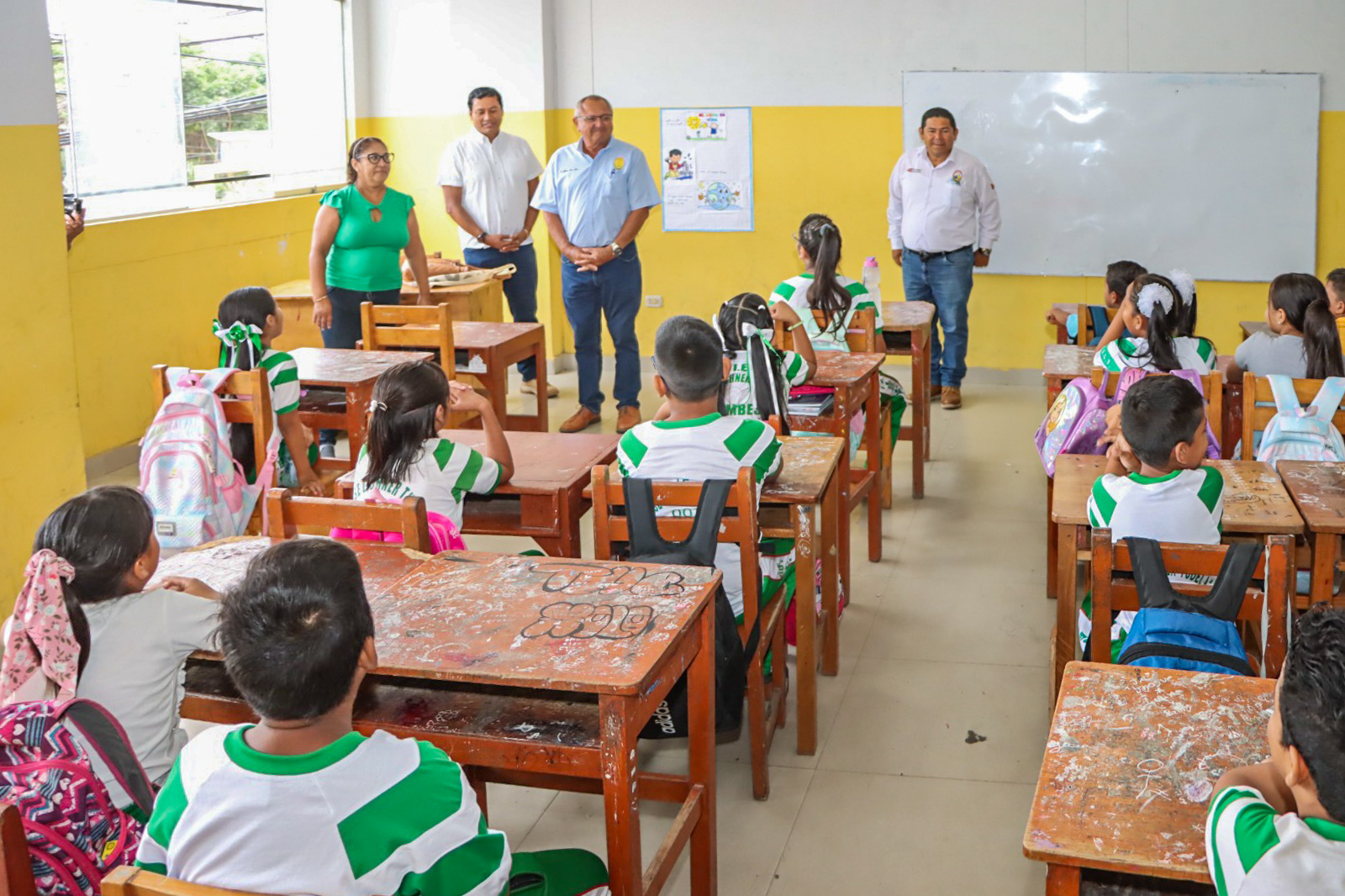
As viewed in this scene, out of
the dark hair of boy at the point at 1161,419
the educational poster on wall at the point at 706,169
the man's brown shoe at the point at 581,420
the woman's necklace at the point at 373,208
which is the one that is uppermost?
the educational poster on wall at the point at 706,169

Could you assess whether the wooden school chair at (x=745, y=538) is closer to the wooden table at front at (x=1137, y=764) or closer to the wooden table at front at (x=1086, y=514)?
the wooden table at front at (x=1086, y=514)

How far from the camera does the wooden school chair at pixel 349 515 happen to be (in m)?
2.49

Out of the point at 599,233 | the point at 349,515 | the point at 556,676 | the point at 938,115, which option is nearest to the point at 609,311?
the point at 599,233

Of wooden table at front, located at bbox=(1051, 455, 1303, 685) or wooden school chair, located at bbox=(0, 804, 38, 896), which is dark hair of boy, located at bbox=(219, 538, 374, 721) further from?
wooden table at front, located at bbox=(1051, 455, 1303, 685)

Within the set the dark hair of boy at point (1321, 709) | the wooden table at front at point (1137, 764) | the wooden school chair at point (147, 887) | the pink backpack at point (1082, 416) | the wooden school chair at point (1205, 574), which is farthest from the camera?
the pink backpack at point (1082, 416)

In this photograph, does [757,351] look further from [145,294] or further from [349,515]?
[145,294]

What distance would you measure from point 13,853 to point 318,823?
35 centimetres

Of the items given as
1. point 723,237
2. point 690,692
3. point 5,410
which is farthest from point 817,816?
point 723,237

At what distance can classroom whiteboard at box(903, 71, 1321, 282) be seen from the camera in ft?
23.1

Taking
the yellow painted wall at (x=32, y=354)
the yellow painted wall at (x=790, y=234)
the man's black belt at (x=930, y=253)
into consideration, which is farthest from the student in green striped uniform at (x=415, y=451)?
Answer: the yellow painted wall at (x=790, y=234)

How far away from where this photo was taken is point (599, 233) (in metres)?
6.40

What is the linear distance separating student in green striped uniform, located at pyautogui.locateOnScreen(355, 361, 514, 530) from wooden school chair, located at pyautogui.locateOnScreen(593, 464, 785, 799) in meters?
0.39

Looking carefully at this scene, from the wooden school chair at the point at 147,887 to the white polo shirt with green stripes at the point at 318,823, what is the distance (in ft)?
0.45

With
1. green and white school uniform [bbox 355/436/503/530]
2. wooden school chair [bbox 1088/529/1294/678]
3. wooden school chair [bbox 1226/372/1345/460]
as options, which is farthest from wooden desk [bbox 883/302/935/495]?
wooden school chair [bbox 1088/529/1294/678]
